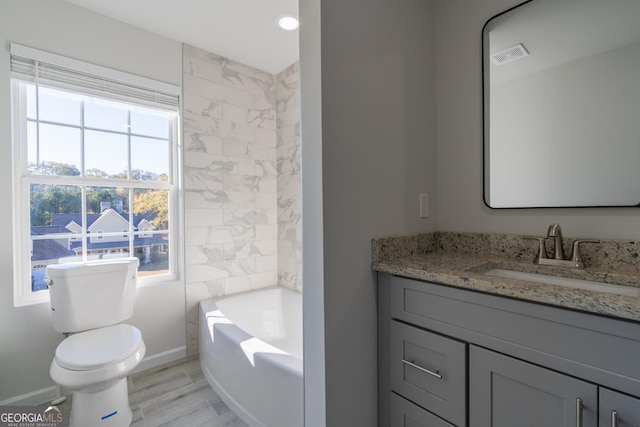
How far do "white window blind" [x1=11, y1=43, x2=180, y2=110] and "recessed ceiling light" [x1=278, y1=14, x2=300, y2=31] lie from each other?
3.26 feet

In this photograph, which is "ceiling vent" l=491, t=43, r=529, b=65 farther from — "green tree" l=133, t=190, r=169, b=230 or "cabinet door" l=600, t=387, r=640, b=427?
"green tree" l=133, t=190, r=169, b=230

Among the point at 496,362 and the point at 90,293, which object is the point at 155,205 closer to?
the point at 90,293

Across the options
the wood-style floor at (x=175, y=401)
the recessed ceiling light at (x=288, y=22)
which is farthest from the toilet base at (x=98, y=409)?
the recessed ceiling light at (x=288, y=22)

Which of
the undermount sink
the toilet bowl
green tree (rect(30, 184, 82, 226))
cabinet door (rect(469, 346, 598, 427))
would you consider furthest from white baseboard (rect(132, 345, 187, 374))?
the undermount sink

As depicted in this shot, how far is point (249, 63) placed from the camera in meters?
2.63

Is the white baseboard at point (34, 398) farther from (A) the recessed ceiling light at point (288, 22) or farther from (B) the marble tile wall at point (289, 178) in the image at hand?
(A) the recessed ceiling light at point (288, 22)

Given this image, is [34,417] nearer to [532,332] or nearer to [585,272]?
[532,332]

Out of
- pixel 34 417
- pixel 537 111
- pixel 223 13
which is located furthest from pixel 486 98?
pixel 34 417

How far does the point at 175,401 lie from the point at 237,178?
1.75 metres

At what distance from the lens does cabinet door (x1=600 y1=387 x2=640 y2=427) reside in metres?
0.67

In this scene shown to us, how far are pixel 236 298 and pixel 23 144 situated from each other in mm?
1790

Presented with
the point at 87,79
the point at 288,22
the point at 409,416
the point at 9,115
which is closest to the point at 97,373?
the point at 409,416

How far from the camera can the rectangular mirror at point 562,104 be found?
1040mm

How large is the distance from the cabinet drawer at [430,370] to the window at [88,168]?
196cm
